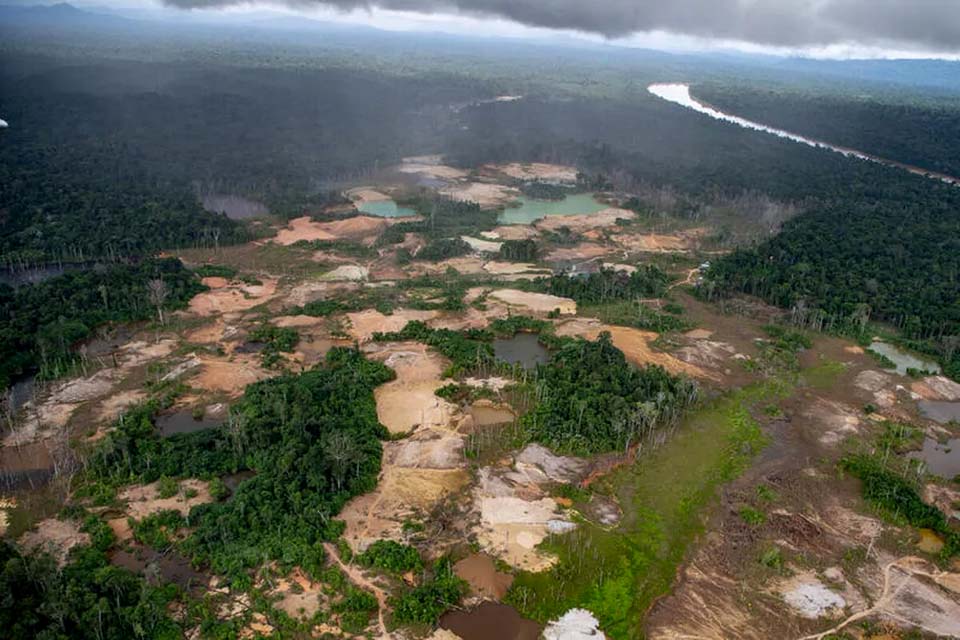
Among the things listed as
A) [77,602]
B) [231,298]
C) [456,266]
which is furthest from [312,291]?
[77,602]

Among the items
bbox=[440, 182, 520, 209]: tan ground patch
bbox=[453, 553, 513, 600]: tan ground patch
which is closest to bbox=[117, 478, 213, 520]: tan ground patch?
bbox=[453, 553, 513, 600]: tan ground patch

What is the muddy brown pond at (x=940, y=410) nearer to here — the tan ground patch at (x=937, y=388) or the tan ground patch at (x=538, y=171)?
the tan ground patch at (x=937, y=388)

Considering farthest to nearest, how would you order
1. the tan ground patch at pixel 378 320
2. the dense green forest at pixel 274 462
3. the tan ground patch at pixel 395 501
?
the tan ground patch at pixel 378 320, the tan ground patch at pixel 395 501, the dense green forest at pixel 274 462

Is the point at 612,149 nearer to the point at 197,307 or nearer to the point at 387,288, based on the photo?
the point at 387,288

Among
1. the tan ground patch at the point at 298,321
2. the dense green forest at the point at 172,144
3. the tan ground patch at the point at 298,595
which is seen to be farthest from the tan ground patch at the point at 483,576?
the dense green forest at the point at 172,144

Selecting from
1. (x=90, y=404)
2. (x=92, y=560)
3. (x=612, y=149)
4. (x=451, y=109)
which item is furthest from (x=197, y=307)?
(x=451, y=109)

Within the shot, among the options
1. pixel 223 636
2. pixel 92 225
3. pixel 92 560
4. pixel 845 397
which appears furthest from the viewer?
pixel 92 225
